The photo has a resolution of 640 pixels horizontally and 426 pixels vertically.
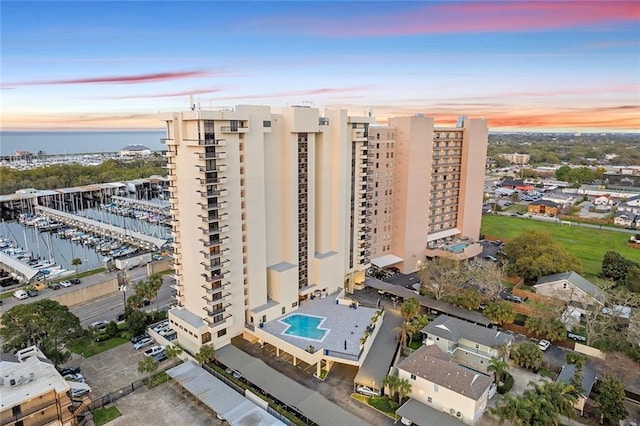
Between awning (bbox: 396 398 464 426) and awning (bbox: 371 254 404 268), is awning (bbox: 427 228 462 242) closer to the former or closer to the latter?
awning (bbox: 371 254 404 268)

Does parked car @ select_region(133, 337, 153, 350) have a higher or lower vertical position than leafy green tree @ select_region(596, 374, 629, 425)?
lower

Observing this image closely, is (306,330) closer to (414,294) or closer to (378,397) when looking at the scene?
(378,397)

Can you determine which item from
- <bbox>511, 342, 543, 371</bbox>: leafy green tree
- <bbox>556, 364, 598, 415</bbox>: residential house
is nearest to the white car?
<bbox>511, 342, 543, 371</bbox>: leafy green tree

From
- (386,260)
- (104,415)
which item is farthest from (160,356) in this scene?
(386,260)

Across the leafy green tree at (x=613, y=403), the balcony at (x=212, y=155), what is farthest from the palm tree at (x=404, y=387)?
the balcony at (x=212, y=155)

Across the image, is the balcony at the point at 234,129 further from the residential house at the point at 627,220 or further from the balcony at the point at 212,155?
the residential house at the point at 627,220
